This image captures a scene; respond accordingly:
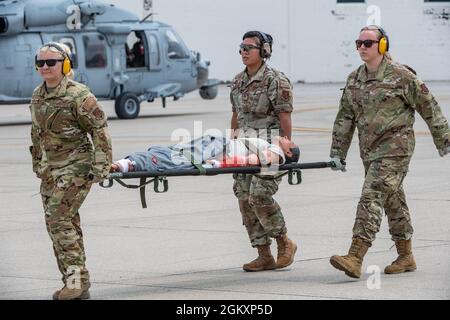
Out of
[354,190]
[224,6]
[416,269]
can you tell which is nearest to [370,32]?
[416,269]

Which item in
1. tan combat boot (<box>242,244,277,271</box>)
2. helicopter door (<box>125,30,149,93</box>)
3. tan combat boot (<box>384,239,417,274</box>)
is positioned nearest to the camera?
tan combat boot (<box>384,239,417,274</box>)

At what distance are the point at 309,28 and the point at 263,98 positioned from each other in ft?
135

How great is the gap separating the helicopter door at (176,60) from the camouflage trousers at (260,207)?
66.1 feet

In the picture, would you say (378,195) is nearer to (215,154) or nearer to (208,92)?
(215,154)

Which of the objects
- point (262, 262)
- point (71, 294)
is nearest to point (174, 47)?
point (262, 262)

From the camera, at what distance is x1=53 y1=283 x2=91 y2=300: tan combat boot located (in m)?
8.02

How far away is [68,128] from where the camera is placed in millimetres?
8070

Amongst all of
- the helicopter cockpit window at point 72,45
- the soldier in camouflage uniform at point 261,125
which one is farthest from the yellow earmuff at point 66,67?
the helicopter cockpit window at point 72,45

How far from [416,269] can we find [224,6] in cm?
4078

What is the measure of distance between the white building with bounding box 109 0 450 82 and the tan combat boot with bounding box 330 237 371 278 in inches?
1595

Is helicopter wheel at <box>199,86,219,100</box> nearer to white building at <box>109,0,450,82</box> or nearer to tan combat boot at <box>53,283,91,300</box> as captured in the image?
white building at <box>109,0,450,82</box>

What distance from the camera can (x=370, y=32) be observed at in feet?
29.2

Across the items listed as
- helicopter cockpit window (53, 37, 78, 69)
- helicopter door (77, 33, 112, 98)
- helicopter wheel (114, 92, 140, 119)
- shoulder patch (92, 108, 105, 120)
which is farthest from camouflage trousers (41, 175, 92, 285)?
helicopter wheel (114, 92, 140, 119)

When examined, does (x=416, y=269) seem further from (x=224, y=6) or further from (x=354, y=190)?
(x=224, y=6)
